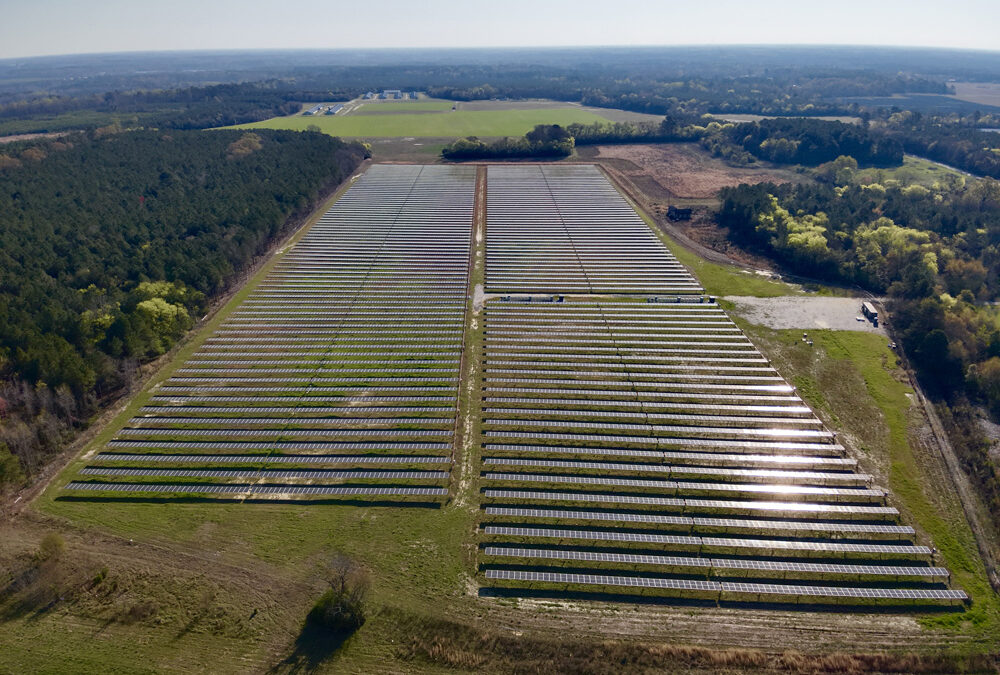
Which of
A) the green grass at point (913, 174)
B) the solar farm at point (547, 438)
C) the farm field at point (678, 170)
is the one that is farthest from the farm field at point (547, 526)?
the green grass at point (913, 174)

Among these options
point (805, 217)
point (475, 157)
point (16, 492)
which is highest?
point (475, 157)

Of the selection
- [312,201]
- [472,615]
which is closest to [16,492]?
[472,615]

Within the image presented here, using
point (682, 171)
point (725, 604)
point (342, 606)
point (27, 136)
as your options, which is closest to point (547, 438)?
point (725, 604)

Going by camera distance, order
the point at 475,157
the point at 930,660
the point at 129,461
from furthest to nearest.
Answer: the point at 475,157 < the point at 129,461 < the point at 930,660

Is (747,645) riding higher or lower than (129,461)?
lower

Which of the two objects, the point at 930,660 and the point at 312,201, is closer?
the point at 930,660

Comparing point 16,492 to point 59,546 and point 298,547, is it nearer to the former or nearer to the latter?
point 59,546

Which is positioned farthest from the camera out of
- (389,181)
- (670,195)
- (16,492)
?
(389,181)
